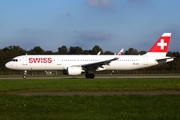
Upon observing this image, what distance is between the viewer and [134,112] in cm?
1295

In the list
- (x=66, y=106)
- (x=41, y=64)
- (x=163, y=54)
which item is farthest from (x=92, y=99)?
(x=163, y=54)

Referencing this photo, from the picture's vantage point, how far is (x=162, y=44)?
50.8 meters

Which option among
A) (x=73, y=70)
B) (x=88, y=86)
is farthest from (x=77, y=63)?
(x=88, y=86)

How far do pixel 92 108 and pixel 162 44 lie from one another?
38.6 m

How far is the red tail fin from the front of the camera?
5030 cm

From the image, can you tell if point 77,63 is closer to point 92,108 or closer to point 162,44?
point 162,44

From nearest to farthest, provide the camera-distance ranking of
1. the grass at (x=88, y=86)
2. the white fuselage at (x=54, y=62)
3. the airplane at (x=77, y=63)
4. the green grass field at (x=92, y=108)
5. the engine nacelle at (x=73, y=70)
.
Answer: the green grass field at (x=92, y=108) → the grass at (x=88, y=86) → the engine nacelle at (x=73, y=70) → the airplane at (x=77, y=63) → the white fuselage at (x=54, y=62)

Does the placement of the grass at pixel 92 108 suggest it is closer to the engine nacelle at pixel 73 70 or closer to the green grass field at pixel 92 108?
the green grass field at pixel 92 108

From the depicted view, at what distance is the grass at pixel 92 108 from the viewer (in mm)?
11836

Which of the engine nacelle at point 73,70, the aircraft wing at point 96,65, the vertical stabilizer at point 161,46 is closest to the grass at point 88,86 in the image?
the engine nacelle at point 73,70

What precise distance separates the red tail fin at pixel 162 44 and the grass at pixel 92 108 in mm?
33369

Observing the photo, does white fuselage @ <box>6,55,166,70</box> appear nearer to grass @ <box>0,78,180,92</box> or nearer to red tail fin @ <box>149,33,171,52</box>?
red tail fin @ <box>149,33,171,52</box>

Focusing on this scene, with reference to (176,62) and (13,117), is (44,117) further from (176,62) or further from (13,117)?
(176,62)

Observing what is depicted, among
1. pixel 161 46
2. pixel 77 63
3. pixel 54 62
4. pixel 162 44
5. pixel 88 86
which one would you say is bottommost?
pixel 88 86
